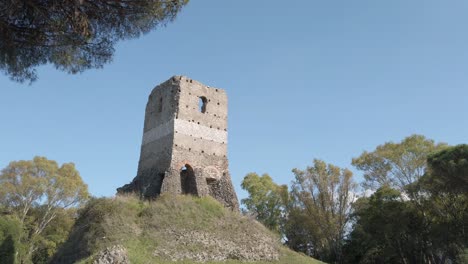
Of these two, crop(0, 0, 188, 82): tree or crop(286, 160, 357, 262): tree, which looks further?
crop(286, 160, 357, 262): tree

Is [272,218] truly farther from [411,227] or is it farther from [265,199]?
[411,227]

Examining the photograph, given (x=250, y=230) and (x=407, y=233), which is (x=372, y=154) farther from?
(x=250, y=230)

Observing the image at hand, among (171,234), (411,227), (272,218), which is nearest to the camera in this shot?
(171,234)

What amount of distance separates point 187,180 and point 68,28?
35.2 ft

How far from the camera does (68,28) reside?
10195 millimetres

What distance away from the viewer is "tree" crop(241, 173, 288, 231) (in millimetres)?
31281

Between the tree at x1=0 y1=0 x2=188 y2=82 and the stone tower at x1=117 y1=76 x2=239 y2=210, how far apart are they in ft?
27.4

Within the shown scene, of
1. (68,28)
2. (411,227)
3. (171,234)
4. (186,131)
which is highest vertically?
(186,131)

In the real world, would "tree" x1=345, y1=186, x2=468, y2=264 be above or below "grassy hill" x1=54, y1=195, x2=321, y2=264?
above

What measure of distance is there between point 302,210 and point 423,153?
9.17 m

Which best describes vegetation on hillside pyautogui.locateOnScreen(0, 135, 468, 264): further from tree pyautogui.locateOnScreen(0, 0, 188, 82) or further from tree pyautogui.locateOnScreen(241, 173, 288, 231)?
tree pyautogui.locateOnScreen(0, 0, 188, 82)

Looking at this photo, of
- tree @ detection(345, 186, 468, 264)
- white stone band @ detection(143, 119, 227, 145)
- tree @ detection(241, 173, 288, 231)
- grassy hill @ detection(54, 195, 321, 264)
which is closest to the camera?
grassy hill @ detection(54, 195, 321, 264)

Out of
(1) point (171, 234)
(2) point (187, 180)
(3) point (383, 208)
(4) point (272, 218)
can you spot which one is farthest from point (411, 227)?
(1) point (171, 234)

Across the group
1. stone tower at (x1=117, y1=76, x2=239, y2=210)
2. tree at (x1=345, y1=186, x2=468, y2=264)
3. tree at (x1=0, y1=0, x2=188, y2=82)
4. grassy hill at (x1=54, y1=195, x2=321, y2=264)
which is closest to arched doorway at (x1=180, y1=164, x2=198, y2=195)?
stone tower at (x1=117, y1=76, x2=239, y2=210)
